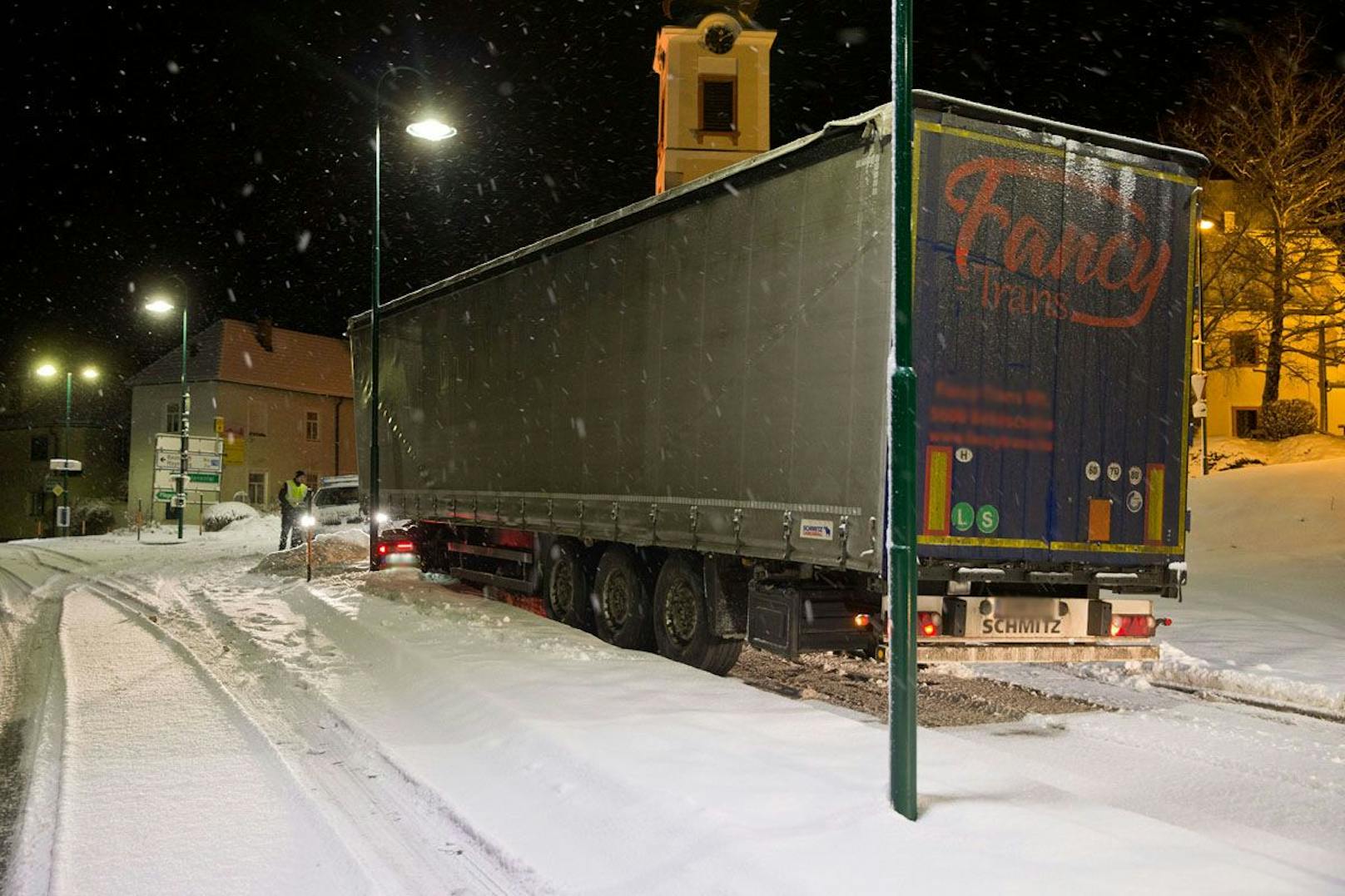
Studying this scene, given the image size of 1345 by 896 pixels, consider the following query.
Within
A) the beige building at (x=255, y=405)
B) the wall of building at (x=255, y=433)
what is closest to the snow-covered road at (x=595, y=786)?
the wall of building at (x=255, y=433)

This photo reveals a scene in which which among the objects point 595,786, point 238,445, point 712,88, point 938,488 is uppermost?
point 712,88

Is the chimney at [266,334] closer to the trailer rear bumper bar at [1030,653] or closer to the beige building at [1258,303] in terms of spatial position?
the beige building at [1258,303]

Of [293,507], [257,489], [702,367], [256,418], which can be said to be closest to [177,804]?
[702,367]

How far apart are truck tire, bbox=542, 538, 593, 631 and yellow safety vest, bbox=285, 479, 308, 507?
1333 cm

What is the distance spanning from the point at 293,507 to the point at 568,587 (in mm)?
14671

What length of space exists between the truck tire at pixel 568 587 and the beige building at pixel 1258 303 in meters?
22.5

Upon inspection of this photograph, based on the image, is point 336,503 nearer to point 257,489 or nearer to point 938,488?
point 938,488

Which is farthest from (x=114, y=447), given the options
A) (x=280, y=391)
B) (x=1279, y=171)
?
(x=1279, y=171)

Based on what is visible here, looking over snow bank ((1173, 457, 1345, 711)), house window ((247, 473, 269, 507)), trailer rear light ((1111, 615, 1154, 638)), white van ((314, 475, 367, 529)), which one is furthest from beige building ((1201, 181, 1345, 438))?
house window ((247, 473, 269, 507))

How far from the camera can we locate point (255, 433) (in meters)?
53.5

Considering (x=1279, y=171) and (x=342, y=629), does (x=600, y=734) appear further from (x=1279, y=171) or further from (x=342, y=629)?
(x=1279, y=171)

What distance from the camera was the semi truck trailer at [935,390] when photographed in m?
7.45

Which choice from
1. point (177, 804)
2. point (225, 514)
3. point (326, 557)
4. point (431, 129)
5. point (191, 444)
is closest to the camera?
point (177, 804)

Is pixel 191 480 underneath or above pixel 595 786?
above
